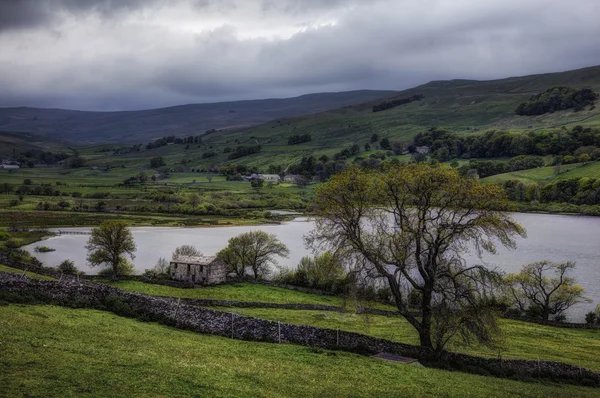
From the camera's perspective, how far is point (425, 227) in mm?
31391

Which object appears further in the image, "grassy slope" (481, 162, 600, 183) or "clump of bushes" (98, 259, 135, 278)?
"grassy slope" (481, 162, 600, 183)

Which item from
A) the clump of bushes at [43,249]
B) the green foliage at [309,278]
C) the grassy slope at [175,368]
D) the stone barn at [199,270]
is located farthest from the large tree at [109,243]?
the grassy slope at [175,368]

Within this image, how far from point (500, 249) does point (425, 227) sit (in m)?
74.4

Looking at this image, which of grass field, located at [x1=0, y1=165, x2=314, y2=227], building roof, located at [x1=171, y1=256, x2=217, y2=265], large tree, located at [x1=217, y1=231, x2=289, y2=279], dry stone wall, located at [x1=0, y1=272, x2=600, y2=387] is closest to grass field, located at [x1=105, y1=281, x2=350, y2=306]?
building roof, located at [x1=171, y1=256, x2=217, y2=265]

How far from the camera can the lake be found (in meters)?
77.8

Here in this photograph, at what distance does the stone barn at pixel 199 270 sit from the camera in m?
64.9

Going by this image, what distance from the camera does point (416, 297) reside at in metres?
58.0

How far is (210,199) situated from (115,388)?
475ft

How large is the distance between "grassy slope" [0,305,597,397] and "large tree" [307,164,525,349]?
17.0 ft

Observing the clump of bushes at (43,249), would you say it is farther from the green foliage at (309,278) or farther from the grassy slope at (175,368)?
the grassy slope at (175,368)

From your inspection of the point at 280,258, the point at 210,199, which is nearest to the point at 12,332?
the point at 280,258

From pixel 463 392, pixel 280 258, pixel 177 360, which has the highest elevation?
pixel 177 360

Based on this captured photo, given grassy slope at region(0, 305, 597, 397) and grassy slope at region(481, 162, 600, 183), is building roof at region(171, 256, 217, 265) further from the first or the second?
grassy slope at region(481, 162, 600, 183)

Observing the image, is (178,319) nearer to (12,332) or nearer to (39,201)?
(12,332)
